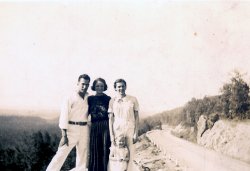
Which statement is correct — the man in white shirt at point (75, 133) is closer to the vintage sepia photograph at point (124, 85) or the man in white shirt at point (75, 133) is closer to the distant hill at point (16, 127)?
the vintage sepia photograph at point (124, 85)

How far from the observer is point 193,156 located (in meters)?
4.02

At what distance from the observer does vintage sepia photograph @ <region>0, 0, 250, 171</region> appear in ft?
13.1

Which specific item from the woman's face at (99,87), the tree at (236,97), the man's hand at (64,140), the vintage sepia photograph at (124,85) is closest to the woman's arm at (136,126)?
the vintage sepia photograph at (124,85)

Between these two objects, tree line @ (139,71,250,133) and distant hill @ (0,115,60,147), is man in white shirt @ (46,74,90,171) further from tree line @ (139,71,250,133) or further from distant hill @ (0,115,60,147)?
tree line @ (139,71,250,133)

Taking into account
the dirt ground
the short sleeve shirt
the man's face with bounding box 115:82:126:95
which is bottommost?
the dirt ground

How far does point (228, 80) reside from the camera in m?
4.16

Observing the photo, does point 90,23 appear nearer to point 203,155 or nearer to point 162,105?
point 162,105

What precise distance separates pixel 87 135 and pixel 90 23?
1201 millimetres

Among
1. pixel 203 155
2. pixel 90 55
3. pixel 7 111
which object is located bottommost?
pixel 203 155

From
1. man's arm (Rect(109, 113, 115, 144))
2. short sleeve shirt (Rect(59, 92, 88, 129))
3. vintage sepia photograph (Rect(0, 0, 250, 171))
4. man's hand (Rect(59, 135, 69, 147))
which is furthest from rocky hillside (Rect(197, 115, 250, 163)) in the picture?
man's hand (Rect(59, 135, 69, 147))

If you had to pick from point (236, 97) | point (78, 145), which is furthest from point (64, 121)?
point (236, 97)

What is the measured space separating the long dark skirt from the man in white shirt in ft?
0.20

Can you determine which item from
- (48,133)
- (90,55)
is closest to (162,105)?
(90,55)

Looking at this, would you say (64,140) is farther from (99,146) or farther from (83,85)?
(83,85)
